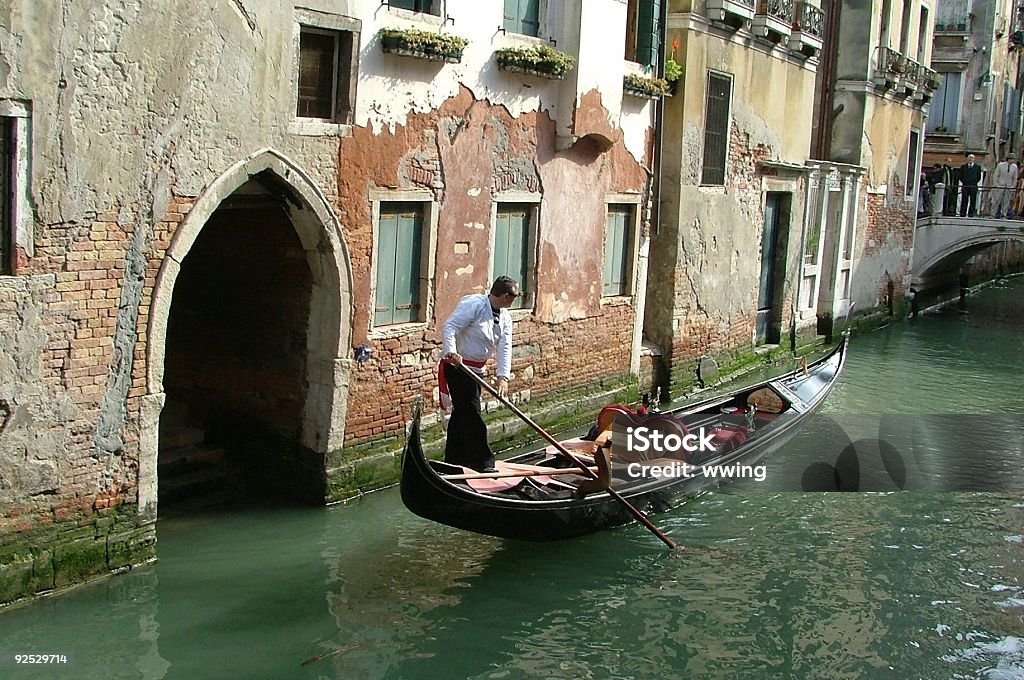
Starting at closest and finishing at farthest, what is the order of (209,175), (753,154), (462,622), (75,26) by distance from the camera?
(75,26), (462,622), (209,175), (753,154)

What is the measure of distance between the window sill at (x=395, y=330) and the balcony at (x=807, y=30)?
20.4 ft

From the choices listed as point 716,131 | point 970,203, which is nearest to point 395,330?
point 716,131

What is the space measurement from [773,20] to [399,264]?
5513mm

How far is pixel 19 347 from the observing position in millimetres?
4852

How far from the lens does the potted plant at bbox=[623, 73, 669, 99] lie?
29.3 ft

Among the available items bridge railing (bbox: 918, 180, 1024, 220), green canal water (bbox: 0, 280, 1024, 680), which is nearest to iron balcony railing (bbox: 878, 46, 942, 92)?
bridge railing (bbox: 918, 180, 1024, 220)

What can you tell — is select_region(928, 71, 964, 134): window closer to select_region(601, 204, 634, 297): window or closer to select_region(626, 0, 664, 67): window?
select_region(626, 0, 664, 67): window

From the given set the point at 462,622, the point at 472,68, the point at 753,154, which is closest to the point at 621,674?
the point at 462,622

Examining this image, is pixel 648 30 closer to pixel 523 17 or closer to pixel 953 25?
pixel 523 17

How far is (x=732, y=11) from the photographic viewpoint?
1012cm

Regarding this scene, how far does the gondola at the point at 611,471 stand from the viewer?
5.65 metres

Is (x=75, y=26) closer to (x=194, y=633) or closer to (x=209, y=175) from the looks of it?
(x=209, y=175)

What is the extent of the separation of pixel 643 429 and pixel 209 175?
113 inches

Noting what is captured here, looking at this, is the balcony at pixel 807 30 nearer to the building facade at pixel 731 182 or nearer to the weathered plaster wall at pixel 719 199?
the building facade at pixel 731 182
